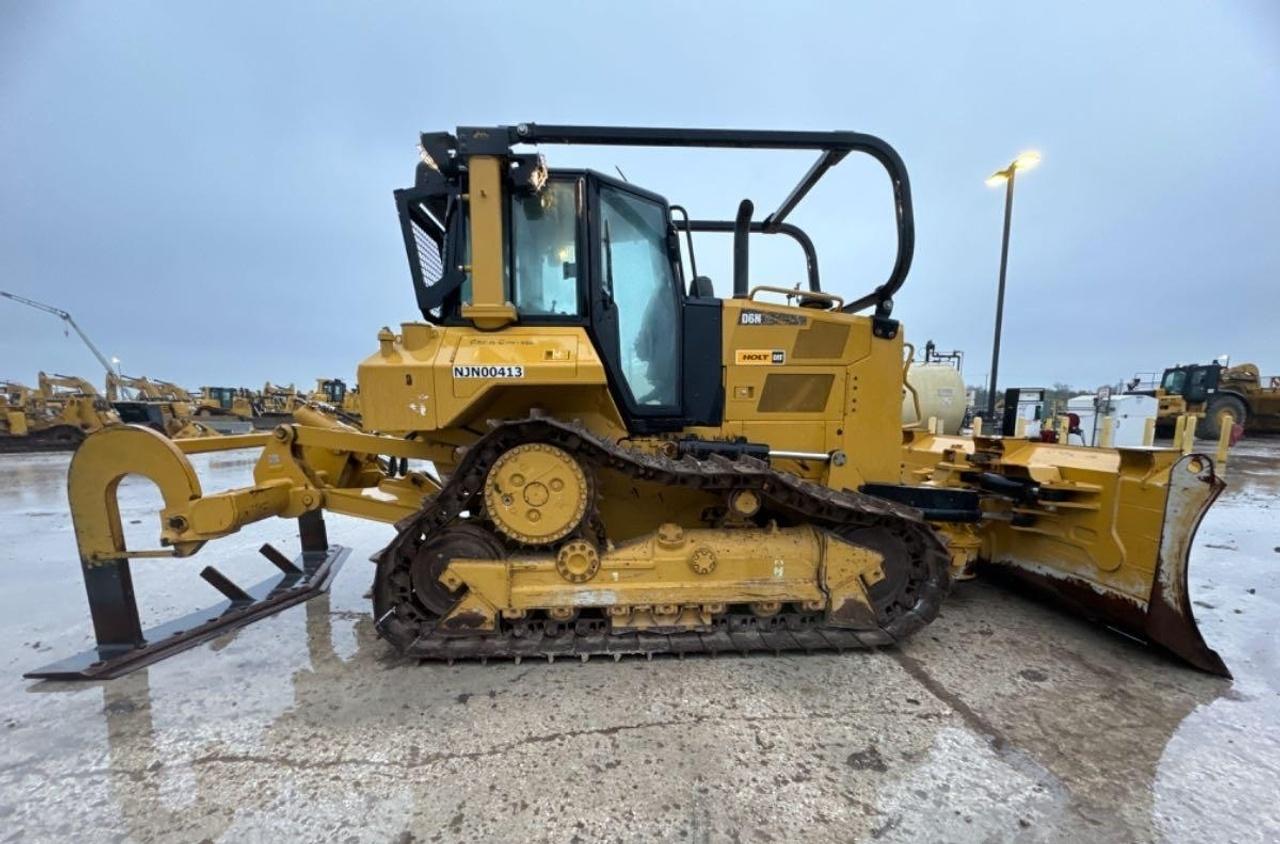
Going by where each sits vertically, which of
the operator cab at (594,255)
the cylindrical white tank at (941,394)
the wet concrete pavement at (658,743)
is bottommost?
the wet concrete pavement at (658,743)

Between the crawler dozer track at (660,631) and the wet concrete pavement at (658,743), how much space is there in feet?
0.43

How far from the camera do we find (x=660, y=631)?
10.1ft

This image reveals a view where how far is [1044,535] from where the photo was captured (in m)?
3.62

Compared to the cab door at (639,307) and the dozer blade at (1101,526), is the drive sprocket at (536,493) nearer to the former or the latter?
the cab door at (639,307)

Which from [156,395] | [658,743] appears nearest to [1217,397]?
[658,743]

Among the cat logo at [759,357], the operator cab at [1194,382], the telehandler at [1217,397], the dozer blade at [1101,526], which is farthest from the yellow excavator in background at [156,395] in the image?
the operator cab at [1194,382]

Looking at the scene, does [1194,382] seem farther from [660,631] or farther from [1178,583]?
[660,631]

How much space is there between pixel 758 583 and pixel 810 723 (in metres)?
0.82

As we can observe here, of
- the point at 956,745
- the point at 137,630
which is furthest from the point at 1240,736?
the point at 137,630

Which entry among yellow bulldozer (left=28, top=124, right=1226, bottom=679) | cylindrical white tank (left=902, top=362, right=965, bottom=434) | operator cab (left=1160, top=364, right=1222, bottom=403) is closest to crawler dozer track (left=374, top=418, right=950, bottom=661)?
yellow bulldozer (left=28, top=124, right=1226, bottom=679)

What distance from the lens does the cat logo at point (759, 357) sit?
3.44 m

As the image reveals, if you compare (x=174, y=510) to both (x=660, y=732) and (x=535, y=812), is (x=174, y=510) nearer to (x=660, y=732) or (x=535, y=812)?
(x=535, y=812)

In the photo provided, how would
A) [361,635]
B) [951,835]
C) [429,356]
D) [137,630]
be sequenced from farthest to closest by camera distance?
[361,635], [137,630], [429,356], [951,835]

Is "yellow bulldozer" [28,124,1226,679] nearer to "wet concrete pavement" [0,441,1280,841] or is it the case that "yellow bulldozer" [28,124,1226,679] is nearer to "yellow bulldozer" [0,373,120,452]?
"wet concrete pavement" [0,441,1280,841]
